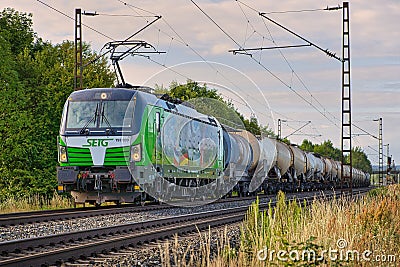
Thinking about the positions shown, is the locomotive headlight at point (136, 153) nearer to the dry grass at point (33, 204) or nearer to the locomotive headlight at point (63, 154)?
the locomotive headlight at point (63, 154)

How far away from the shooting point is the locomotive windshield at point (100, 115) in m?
20.6

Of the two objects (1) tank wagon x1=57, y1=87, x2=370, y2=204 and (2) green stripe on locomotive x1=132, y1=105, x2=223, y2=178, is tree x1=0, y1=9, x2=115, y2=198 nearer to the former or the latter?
(1) tank wagon x1=57, y1=87, x2=370, y2=204

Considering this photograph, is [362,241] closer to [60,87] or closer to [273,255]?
[273,255]

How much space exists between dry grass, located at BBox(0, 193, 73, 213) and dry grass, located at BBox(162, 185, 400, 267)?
12240 millimetres

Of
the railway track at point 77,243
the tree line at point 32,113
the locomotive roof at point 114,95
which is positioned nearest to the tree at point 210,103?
the tree line at point 32,113

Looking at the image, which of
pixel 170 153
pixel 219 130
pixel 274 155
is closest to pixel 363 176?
pixel 274 155

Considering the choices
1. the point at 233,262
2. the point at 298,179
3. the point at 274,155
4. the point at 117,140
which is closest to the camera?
the point at 233,262

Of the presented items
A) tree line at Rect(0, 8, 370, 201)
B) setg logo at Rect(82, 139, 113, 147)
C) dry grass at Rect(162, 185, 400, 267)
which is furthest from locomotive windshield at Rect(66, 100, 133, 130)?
dry grass at Rect(162, 185, 400, 267)

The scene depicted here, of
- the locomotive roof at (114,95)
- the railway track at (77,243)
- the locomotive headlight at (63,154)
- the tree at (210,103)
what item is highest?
the tree at (210,103)

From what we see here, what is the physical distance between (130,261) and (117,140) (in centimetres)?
1006

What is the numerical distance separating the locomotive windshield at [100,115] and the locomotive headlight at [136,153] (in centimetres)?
67

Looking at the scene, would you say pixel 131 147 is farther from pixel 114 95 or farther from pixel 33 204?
pixel 33 204

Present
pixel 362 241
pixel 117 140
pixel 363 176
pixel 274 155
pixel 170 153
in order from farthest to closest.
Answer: pixel 363 176, pixel 274 155, pixel 170 153, pixel 117 140, pixel 362 241

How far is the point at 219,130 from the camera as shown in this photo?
96.5 ft
